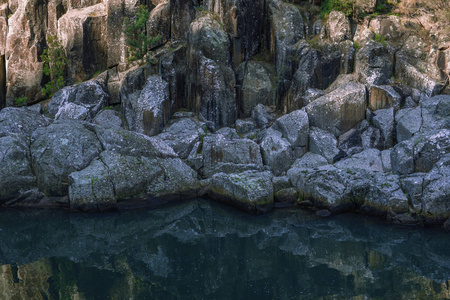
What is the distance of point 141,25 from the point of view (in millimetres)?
27891

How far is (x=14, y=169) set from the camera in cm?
2050

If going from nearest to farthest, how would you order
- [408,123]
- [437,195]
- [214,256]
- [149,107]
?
[214,256], [437,195], [408,123], [149,107]

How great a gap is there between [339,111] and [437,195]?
7943 mm

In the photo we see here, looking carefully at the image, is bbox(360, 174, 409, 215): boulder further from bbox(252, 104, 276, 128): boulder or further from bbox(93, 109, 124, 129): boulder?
bbox(93, 109, 124, 129): boulder

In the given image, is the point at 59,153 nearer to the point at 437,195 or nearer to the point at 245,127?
the point at 245,127

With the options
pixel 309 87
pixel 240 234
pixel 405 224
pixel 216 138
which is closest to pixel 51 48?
pixel 216 138

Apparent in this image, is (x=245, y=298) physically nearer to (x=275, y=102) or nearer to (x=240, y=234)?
(x=240, y=234)

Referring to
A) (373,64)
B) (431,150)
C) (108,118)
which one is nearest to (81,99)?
(108,118)

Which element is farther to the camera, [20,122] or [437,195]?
[20,122]

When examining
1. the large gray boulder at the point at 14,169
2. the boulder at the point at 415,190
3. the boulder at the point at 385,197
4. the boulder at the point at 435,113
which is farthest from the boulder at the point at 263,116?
the large gray boulder at the point at 14,169

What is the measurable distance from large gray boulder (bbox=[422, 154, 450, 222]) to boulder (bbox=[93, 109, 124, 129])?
16796mm

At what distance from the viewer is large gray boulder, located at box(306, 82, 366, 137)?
956 inches

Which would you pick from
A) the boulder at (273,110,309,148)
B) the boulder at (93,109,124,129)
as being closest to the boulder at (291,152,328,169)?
the boulder at (273,110,309,148)

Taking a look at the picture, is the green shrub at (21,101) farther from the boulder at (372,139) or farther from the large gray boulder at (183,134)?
the boulder at (372,139)
